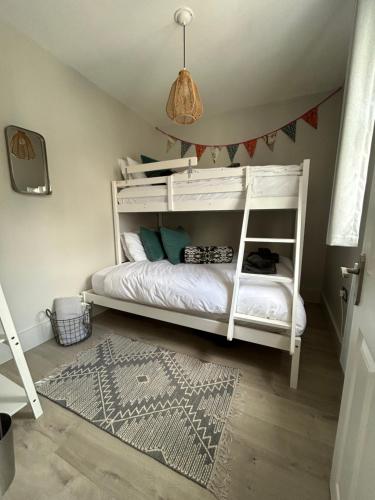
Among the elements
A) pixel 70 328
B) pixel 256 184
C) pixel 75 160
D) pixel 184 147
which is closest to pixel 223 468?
pixel 70 328

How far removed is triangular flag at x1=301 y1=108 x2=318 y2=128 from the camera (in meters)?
2.29

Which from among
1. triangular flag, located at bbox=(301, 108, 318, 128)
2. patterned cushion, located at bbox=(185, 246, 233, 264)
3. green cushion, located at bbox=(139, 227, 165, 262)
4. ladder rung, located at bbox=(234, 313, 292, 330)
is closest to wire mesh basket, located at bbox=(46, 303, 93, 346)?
green cushion, located at bbox=(139, 227, 165, 262)

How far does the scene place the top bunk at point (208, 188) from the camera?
5.44ft

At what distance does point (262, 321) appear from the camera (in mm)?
1351

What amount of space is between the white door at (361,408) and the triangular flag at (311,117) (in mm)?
2251

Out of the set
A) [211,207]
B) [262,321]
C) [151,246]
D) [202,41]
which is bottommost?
[262,321]

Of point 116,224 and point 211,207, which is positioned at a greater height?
point 211,207

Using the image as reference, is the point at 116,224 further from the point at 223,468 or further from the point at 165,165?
the point at 223,468

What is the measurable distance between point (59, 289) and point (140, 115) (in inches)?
97.9

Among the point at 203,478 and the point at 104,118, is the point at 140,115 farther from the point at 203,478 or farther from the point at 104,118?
the point at 203,478

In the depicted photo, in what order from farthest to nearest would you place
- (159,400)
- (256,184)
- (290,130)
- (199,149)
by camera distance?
(199,149) → (290,130) → (256,184) → (159,400)

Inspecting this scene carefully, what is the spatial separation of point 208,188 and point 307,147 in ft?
5.23

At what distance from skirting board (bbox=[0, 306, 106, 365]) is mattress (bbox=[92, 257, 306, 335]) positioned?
524 mm

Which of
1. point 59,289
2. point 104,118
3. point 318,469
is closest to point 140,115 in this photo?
point 104,118
